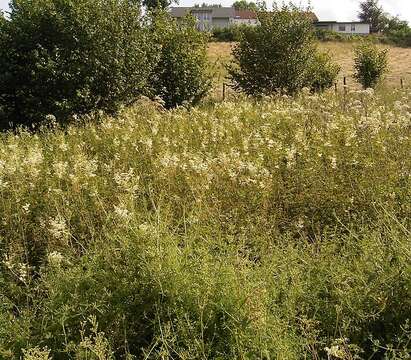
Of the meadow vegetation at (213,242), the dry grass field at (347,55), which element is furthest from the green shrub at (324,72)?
the meadow vegetation at (213,242)

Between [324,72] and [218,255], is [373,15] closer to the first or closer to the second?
A: [324,72]

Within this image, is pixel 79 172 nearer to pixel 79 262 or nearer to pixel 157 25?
pixel 79 262

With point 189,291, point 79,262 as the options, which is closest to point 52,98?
point 79,262

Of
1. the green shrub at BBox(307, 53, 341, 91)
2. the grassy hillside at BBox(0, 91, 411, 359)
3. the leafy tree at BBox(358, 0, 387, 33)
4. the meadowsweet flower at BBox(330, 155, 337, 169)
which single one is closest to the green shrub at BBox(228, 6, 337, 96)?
the green shrub at BBox(307, 53, 341, 91)

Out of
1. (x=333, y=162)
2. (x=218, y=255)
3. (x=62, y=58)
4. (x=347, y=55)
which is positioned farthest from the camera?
(x=347, y=55)

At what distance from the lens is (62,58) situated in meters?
10.8

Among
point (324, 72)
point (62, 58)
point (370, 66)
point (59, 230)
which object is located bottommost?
point (59, 230)

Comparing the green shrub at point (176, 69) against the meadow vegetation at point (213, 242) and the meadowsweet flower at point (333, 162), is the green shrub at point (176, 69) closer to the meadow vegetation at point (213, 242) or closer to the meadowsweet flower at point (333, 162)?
the meadow vegetation at point (213, 242)

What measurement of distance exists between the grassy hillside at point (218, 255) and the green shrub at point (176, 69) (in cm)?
870

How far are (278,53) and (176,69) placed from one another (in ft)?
13.6

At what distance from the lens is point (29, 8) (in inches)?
442

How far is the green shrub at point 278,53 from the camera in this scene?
55.2 feet

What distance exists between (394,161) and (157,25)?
415 inches

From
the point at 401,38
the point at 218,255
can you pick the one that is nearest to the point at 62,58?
the point at 218,255
